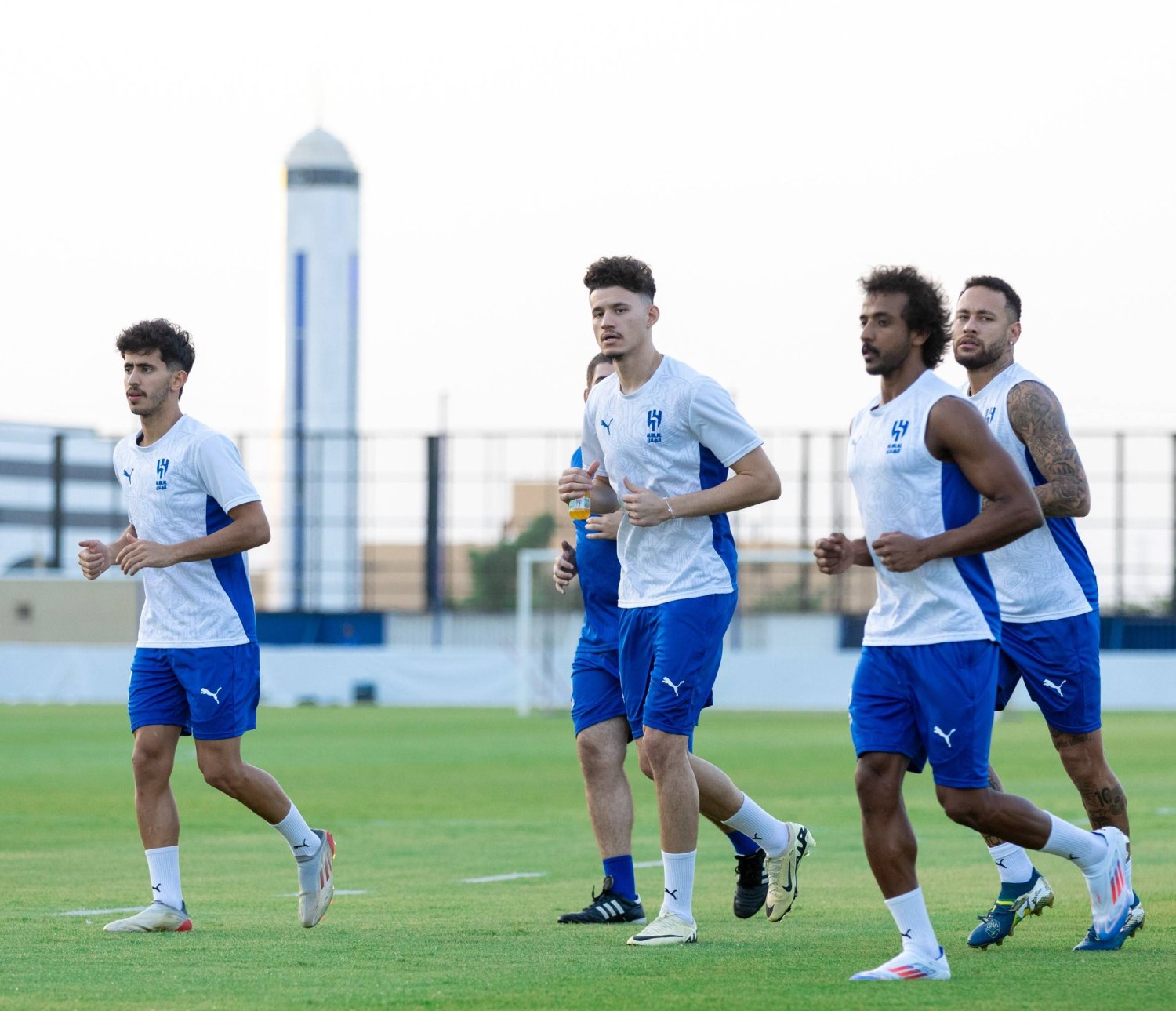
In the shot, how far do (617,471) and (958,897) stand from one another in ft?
9.38

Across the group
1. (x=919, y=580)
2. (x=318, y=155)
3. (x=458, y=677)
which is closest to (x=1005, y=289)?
(x=919, y=580)

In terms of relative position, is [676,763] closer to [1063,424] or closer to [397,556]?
[1063,424]

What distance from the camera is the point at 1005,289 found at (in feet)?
25.8

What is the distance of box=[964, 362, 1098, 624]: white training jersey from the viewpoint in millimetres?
7582

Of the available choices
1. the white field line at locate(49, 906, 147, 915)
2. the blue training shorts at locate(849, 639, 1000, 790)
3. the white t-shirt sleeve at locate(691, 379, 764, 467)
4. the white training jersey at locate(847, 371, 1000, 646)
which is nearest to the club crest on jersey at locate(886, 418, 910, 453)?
the white training jersey at locate(847, 371, 1000, 646)

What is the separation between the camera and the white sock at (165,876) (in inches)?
309

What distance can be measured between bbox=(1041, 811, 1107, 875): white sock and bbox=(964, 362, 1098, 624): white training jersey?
0.88 m

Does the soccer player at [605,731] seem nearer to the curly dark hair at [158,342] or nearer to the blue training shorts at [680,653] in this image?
the blue training shorts at [680,653]

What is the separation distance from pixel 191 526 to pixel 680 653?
2.09m

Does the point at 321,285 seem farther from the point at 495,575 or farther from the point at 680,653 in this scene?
the point at 680,653

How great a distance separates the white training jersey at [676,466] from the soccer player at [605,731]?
2.05 feet

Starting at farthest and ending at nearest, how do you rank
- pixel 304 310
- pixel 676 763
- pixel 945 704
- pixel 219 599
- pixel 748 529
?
pixel 304 310 → pixel 748 529 → pixel 219 599 → pixel 676 763 → pixel 945 704

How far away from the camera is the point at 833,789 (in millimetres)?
17234

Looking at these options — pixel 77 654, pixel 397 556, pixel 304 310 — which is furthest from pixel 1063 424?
pixel 304 310
